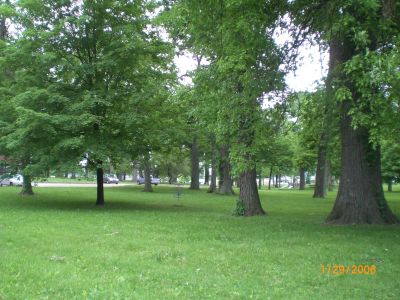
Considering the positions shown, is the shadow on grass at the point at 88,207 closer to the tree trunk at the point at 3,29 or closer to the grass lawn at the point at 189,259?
the grass lawn at the point at 189,259

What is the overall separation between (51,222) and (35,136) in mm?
5516

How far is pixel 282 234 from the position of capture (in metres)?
12.2

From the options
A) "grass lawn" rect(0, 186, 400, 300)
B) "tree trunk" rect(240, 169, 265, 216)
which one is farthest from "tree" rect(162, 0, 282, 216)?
"tree trunk" rect(240, 169, 265, 216)

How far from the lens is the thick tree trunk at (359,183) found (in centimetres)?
1401

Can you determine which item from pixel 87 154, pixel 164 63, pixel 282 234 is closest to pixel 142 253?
pixel 282 234

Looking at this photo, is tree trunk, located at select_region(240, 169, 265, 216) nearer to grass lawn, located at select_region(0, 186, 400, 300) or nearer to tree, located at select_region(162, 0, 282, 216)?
grass lawn, located at select_region(0, 186, 400, 300)

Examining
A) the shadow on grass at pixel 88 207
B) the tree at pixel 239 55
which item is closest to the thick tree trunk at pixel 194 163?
the shadow on grass at pixel 88 207

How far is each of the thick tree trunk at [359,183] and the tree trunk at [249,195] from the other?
4.04 metres

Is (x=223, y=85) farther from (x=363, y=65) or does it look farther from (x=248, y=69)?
Answer: (x=363, y=65)

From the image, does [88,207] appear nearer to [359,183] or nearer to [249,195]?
[249,195]

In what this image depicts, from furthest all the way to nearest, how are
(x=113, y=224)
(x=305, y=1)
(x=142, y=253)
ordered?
(x=113, y=224) → (x=305, y=1) → (x=142, y=253)

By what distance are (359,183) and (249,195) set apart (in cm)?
498

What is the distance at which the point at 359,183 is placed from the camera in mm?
14047

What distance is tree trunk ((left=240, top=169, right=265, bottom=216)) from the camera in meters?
17.8
